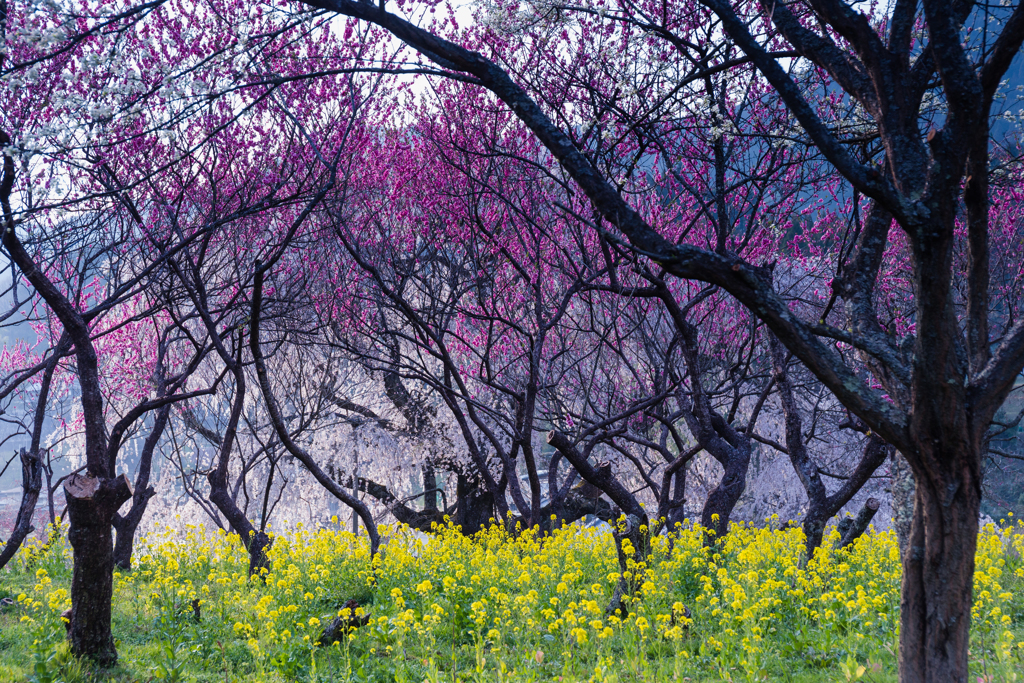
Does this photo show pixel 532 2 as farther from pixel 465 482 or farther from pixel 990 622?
pixel 465 482

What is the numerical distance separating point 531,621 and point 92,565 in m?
3.44

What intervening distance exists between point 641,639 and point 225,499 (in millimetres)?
6558

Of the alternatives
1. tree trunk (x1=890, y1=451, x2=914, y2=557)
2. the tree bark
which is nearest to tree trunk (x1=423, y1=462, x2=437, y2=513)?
the tree bark

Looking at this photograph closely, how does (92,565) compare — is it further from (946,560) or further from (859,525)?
(859,525)

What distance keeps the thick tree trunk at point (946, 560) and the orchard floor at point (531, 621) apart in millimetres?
1131

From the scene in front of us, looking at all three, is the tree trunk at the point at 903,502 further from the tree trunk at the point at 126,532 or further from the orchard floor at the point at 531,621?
the tree trunk at the point at 126,532

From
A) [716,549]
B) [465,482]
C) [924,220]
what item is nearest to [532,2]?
[924,220]

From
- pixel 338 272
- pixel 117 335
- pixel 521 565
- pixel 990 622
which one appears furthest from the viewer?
pixel 117 335

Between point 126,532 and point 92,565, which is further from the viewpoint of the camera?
point 126,532

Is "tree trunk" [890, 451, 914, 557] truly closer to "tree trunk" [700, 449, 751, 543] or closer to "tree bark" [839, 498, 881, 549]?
"tree trunk" [700, 449, 751, 543]

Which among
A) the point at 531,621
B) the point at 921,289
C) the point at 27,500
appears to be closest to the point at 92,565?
the point at 27,500

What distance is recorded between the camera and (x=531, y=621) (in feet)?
17.7

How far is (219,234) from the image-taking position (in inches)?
413

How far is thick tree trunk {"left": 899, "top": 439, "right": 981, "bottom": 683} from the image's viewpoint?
324cm
